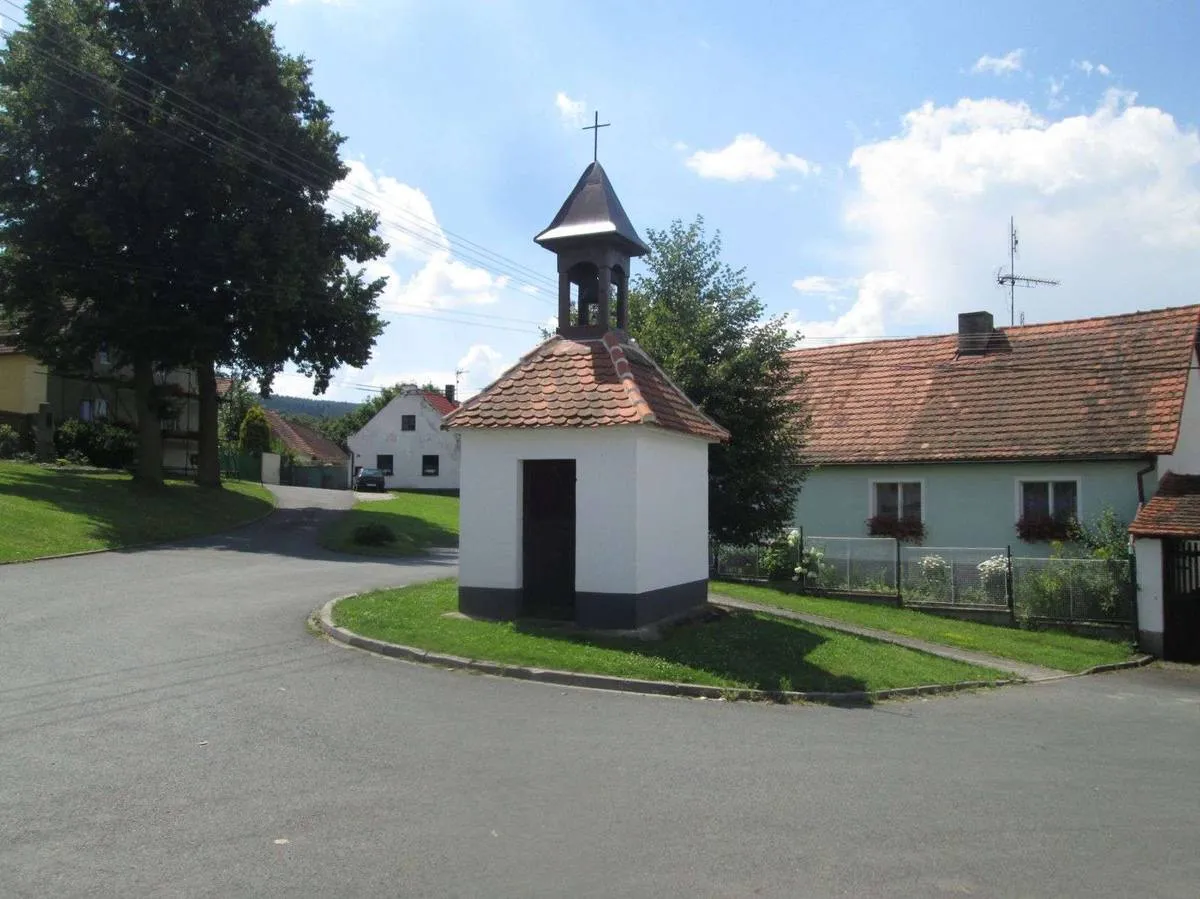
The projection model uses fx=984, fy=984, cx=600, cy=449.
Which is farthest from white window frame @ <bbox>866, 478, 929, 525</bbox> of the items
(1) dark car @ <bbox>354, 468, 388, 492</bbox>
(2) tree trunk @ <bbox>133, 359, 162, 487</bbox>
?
(1) dark car @ <bbox>354, 468, 388, 492</bbox>

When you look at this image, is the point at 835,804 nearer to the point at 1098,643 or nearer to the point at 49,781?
the point at 49,781

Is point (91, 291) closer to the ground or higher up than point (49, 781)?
higher up

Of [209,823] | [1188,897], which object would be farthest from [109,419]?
[1188,897]

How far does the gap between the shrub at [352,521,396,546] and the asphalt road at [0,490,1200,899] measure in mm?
14660

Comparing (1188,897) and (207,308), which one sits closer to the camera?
(1188,897)

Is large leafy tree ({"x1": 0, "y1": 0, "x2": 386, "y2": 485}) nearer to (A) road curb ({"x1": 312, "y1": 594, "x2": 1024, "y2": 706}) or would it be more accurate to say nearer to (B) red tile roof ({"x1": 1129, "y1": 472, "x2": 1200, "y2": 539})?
(A) road curb ({"x1": 312, "y1": 594, "x2": 1024, "y2": 706})

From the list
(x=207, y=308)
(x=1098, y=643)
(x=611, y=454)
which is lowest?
(x=1098, y=643)

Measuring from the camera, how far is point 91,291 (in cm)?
2986

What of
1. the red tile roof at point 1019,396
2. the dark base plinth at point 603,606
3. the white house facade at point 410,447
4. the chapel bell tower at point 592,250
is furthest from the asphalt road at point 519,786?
the white house facade at point 410,447

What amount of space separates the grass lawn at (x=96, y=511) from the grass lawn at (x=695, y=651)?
942 centimetres

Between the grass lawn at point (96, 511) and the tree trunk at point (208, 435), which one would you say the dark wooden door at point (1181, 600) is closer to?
the grass lawn at point (96, 511)

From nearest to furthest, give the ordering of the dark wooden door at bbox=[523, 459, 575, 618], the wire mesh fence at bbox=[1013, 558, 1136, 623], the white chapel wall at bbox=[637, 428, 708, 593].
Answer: the white chapel wall at bbox=[637, 428, 708, 593] → the dark wooden door at bbox=[523, 459, 575, 618] → the wire mesh fence at bbox=[1013, 558, 1136, 623]

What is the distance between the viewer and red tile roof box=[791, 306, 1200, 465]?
73.5 ft

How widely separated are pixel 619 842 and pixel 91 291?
29.4 meters
